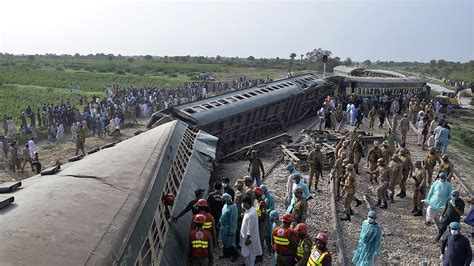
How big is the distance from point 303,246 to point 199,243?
5.36ft

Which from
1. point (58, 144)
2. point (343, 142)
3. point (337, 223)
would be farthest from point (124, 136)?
point (337, 223)

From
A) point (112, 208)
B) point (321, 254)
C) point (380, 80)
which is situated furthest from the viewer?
point (380, 80)

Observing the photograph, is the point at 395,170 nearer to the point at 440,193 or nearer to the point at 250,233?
the point at 440,193

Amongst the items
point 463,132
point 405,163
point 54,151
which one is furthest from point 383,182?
point 463,132

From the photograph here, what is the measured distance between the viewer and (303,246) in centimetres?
657

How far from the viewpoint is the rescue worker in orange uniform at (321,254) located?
5906 millimetres

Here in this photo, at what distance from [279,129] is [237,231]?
14.2 m

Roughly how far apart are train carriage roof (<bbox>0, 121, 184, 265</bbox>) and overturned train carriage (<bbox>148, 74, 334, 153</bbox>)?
7939 millimetres

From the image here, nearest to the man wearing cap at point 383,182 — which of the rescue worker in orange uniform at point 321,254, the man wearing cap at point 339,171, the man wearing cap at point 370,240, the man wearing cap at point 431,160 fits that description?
the man wearing cap at point 339,171

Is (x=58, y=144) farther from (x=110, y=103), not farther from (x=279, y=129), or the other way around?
(x=279, y=129)

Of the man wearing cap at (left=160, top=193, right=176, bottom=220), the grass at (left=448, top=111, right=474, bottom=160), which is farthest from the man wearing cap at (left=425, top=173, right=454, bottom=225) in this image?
the grass at (left=448, top=111, right=474, bottom=160)

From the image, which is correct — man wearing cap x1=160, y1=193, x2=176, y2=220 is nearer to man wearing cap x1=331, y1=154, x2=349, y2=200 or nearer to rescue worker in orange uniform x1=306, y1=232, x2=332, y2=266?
rescue worker in orange uniform x1=306, y1=232, x2=332, y2=266

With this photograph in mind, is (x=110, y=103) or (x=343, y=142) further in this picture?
(x=110, y=103)

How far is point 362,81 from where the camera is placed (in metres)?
29.2
